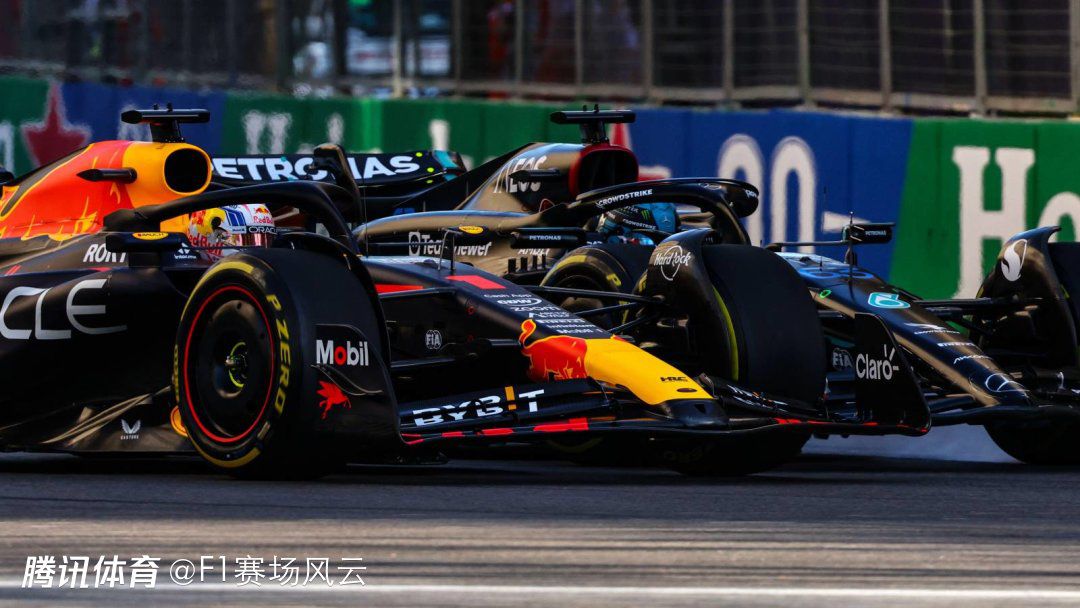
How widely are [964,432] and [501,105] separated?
19.4 ft

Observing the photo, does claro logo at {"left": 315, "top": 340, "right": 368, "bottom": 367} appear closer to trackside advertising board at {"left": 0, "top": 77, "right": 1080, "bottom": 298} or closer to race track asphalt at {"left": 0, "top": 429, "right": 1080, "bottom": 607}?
race track asphalt at {"left": 0, "top": 429, "right": 1080, "bottom": 607}

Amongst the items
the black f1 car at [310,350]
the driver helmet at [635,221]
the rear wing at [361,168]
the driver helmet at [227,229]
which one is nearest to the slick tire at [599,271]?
the black f1 car at [310,350]

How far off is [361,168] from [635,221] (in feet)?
8.67

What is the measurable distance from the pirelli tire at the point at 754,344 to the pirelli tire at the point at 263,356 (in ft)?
5.13

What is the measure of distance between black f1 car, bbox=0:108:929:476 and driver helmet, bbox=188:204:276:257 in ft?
0.26

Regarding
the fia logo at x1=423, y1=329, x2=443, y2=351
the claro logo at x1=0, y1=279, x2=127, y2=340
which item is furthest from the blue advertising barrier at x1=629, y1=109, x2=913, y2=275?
the claro logo at x1=0, y1=279, x2=127, y2=340

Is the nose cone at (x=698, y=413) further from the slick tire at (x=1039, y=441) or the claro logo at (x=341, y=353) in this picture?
the slick tire at (x=1039, y=441)

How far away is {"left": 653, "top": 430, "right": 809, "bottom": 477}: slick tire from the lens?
27.9 feet

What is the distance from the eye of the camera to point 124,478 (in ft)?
27.3

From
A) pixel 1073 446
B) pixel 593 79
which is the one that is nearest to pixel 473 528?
pixel 1073 446

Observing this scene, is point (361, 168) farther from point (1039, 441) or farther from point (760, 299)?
point (760, 299)

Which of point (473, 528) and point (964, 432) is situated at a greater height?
point (473, 528)

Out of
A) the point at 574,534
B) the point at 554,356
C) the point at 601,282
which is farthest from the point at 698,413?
the point at 601,282

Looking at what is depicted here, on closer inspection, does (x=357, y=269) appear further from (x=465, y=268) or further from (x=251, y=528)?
(x=251, y=528)
